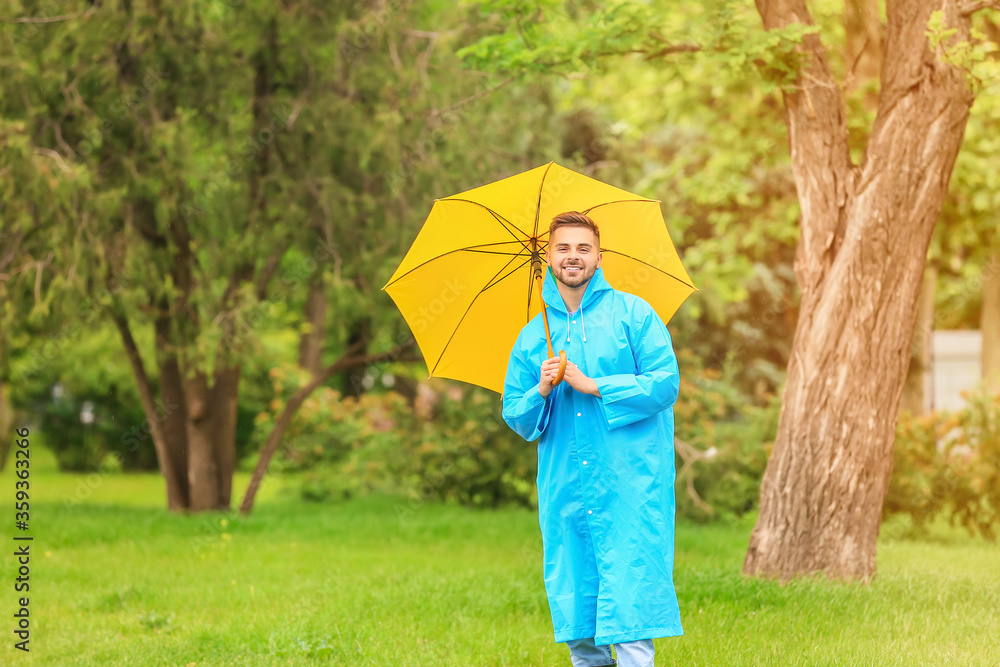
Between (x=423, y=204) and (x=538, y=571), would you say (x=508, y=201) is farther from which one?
(x=423, y=204)

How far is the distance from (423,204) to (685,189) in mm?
4860

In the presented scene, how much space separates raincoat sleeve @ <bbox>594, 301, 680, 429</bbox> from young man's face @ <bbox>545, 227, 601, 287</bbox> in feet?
1.17

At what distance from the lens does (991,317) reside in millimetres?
15406

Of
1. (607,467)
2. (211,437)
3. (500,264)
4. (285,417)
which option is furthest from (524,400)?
(211,437)

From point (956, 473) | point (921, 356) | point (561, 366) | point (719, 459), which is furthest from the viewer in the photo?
point (921, 356)

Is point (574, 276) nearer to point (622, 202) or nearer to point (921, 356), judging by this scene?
point (622, 202)

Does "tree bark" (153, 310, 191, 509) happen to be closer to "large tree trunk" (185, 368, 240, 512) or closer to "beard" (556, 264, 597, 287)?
"large tree trunk" (185, 368, 240, 512)

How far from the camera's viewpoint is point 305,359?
1947cm

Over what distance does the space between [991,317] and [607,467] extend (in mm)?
14203

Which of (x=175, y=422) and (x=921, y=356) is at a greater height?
(x=921, y=356)

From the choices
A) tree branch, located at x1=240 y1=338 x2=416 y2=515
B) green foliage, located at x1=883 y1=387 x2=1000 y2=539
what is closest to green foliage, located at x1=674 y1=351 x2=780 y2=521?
green foliage, located at x1=883 y1=387 x2=1000 y2=539

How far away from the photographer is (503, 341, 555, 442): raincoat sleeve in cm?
368

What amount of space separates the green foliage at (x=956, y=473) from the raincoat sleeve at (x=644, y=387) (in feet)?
22.9

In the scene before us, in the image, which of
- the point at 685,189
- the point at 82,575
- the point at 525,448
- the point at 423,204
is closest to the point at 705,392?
the point at 525,448
